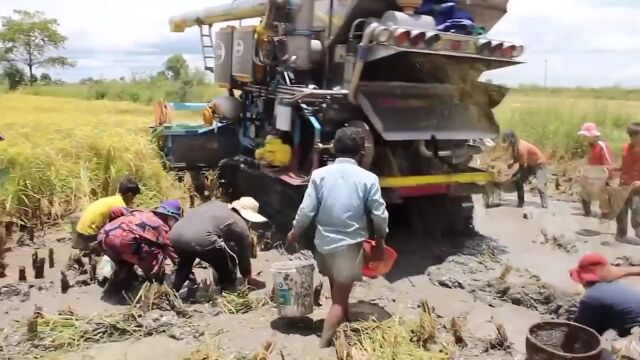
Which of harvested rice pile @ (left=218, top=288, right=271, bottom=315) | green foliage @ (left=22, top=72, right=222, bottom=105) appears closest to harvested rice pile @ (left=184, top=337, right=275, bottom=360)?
harvested rice pile @ (left=218, top=288, right=271, bottom=315)

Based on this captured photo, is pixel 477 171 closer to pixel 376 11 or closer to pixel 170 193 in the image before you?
pixel 376 11

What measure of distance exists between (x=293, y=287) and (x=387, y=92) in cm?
265

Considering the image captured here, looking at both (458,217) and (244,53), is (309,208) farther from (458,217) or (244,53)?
(244,53)

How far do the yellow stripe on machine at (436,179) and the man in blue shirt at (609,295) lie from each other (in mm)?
2653

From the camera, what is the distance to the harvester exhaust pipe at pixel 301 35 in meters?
7.22

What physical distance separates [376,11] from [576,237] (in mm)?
3799

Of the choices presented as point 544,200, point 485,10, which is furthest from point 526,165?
point 485,10

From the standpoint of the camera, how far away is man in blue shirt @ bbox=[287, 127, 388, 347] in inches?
185

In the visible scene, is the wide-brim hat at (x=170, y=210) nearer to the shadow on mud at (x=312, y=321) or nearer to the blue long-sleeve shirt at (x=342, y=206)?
the shadow on mud at (x=312, y=321)

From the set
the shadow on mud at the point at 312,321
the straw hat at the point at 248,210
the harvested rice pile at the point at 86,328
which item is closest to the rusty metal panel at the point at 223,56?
the straw hat at the point at 248,210

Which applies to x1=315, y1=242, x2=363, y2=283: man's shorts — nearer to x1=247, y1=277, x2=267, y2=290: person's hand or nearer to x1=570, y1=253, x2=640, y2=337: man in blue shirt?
x1=247, y1=277, x2=267, y2=290: person's hand

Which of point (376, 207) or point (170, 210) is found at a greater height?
point (376, 207)

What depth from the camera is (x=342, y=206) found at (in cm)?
468

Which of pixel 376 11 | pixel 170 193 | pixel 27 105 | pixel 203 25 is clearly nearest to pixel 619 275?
pixel 376 11
